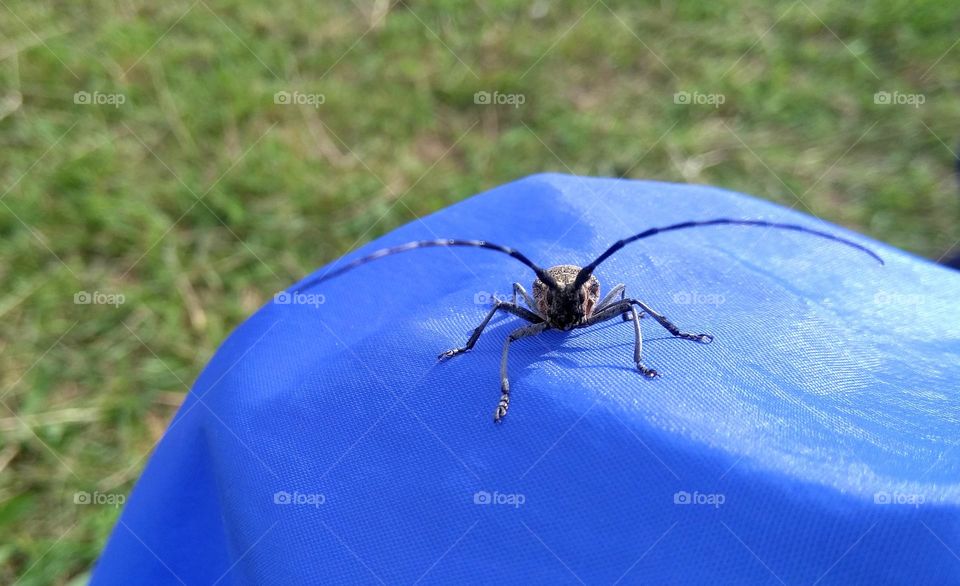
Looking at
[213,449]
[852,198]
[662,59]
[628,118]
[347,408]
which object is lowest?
[213,449]

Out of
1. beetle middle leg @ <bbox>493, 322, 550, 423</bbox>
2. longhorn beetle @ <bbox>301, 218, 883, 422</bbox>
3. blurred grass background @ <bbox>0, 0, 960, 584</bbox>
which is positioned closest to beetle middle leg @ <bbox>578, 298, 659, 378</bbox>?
longhorn beetle @ <bbox>301, 218, 883, 422</bbox>

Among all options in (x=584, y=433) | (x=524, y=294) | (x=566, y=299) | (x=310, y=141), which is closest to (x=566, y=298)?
(x=566, y=299)

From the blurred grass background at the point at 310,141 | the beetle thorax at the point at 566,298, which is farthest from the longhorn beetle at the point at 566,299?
the blurred grass background at the point at 310,141

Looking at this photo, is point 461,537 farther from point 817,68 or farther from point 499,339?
point 817,68

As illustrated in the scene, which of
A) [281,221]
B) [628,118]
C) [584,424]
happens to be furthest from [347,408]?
[628,118]

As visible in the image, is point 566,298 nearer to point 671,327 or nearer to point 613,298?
point 613,298
